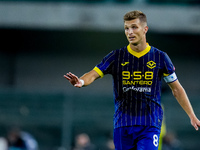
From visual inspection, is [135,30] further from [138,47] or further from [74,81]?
[74,81]

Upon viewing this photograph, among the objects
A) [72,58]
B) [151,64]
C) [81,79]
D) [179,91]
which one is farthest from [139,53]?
[72,58]

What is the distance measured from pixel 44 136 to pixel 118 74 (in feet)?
33.6

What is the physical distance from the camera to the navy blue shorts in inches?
233

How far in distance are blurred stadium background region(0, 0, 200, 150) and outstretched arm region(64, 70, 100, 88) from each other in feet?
31.8

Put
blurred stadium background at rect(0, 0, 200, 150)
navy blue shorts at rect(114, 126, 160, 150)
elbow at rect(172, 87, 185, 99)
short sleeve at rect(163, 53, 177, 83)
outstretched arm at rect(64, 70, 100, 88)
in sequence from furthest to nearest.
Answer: blurred stadium background at rect(0, 0, 200, 150)
elbow at rect(172, 87, 185, 99)
short sleeve at rect(163, 53, 177, 83)
navy blue shorts at rect(114, 126, 160, 150)
outstretched arm at rect(64, 70, 100, 88)

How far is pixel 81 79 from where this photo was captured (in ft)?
19.2

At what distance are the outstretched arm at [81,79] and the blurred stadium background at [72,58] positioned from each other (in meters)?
9.70

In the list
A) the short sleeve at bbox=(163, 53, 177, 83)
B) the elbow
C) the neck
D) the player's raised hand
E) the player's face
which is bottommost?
the elbow

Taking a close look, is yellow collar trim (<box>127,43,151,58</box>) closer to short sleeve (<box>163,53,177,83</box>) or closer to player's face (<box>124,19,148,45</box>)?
player's face (<box>124,19,148,45</box>)

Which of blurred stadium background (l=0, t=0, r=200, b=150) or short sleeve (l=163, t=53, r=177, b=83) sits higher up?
blurred stadium background (l=0, t=0, r=200, b=150)

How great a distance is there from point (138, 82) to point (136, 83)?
0.03 meters

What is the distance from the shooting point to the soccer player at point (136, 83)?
5969mm

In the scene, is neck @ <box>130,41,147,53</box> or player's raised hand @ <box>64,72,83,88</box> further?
neck @ <box>130,41,147,53</box>

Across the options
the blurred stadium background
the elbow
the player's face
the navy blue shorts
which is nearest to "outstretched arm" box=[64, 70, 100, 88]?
the player's face
